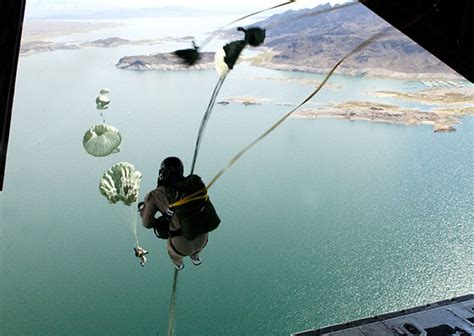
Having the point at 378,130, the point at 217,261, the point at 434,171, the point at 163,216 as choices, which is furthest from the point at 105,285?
the point at 378,130

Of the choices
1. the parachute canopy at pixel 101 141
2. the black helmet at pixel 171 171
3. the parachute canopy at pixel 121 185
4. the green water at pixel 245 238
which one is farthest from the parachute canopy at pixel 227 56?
the green water at pixel 245 238

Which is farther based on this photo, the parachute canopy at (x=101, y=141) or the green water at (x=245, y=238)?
the green water at (x=245, y=238)

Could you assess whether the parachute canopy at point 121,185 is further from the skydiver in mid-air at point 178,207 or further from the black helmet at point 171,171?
the black helmet at point 171,171

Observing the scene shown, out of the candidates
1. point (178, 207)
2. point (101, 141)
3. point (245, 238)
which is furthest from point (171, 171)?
point (245, 238)

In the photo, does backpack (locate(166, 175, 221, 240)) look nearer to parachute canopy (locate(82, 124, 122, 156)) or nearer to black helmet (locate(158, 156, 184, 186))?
black helmet (locate(158, 156, 184, 186))

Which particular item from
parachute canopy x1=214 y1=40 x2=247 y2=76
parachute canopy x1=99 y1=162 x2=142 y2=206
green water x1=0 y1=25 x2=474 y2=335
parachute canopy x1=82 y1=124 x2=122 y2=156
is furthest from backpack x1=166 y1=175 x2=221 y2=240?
green water x1=0 y1=25 x2=474 y2=335

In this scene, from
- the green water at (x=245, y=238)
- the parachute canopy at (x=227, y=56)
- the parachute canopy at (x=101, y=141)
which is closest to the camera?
the parachute canopy at (x=227, y=56)

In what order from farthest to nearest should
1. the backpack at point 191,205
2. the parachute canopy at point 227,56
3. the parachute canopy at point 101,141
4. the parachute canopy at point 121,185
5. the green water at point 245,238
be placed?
the green water at point 245,238, the parachute canopy at point 101,141, the parachute canopy at point 121,185, the backpack at point 191,205, the parachute canopy at point 227,56

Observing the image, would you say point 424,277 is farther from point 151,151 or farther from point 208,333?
point 151,151
